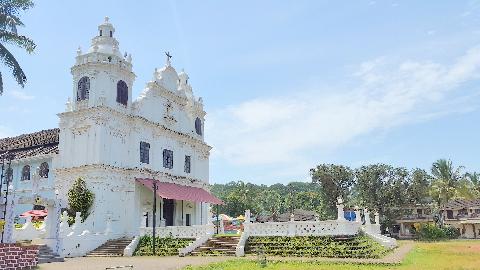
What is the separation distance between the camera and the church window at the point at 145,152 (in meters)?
33.0

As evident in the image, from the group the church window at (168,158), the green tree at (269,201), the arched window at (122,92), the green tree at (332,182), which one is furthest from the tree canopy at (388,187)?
the green tree at (269,201)

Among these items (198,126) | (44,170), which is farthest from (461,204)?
(44,170)

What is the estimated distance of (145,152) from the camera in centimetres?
3344

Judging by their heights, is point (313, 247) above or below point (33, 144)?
below

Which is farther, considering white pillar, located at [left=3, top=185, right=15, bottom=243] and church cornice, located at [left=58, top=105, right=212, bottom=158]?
church cornice, located at [left=58, top=105, right=212, bottom=158]

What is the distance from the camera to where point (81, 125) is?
30422 millimetres

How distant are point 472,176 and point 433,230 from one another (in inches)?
932

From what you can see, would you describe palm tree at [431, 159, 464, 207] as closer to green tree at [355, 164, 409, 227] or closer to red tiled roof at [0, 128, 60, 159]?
green tree at [355, 164, 409, 227]

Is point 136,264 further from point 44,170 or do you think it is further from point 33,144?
point 33,144

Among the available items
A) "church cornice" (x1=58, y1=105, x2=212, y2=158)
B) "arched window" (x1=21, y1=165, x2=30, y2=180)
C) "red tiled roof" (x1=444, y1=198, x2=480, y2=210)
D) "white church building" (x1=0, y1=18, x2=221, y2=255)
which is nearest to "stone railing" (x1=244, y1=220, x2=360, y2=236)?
"white church building" (x1=0, y1=18, x2=221, y2=255)

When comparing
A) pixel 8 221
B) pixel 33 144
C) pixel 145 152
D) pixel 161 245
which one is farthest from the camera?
pixel 33 144

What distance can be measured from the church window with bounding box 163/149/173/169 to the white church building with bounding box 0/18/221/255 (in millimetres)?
24

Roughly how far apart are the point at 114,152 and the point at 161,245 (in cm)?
771

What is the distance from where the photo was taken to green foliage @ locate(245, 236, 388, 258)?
21.5 metres
